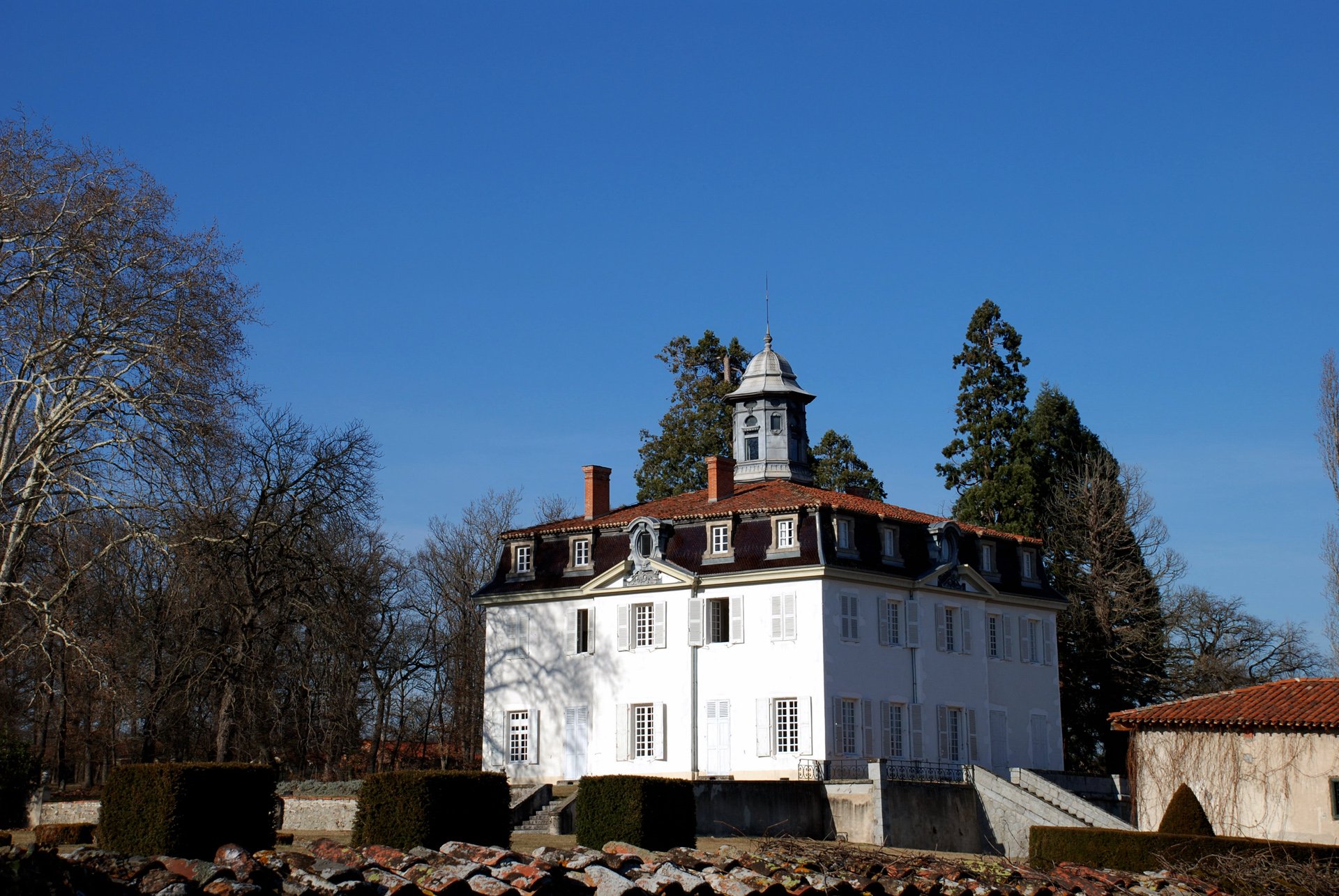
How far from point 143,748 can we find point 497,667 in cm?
1092

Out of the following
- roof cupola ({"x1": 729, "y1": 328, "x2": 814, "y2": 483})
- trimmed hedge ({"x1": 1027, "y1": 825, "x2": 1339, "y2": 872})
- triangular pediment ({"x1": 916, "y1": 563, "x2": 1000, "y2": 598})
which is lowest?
trimmed hedge ({"x1": 1027, "y1": 825, "x2": 1339, "y2": 872})

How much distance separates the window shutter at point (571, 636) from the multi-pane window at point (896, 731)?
908cm

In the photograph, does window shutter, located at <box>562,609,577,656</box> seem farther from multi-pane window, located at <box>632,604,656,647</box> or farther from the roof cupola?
the roof cupola

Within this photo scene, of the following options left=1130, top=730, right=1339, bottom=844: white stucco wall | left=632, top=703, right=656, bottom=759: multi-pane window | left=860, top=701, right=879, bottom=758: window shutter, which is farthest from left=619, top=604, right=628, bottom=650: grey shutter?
left=1130, top=730, right=1339, bottom=844: white stucco wall

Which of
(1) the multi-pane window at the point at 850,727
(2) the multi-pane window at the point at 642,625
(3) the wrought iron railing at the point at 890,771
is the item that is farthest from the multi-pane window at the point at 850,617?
(2) the multi-pane window at the point at 642,625

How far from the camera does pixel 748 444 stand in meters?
46.8

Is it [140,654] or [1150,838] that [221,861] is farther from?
[140,654]

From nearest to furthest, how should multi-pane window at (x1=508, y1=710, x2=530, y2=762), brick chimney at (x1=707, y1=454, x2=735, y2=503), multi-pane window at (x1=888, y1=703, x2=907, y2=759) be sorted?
multi-pane window at (x1=888, y1=703, x2=907, y2=759)
multi-pane window at (x1=508, y1=710, x2=530, y2=762)
brick chimney at (x1=707, y1=454, x2=735, y2=503)

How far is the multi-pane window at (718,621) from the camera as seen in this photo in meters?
39.9

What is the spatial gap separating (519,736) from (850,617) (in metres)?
10.5

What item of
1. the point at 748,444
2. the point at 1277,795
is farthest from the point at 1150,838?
the point at 748,444

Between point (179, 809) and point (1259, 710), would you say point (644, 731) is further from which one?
point (179, 809)

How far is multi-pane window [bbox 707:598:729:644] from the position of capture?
3994cm

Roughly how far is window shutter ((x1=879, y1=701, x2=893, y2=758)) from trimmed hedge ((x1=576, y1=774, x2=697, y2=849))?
16.7 m
